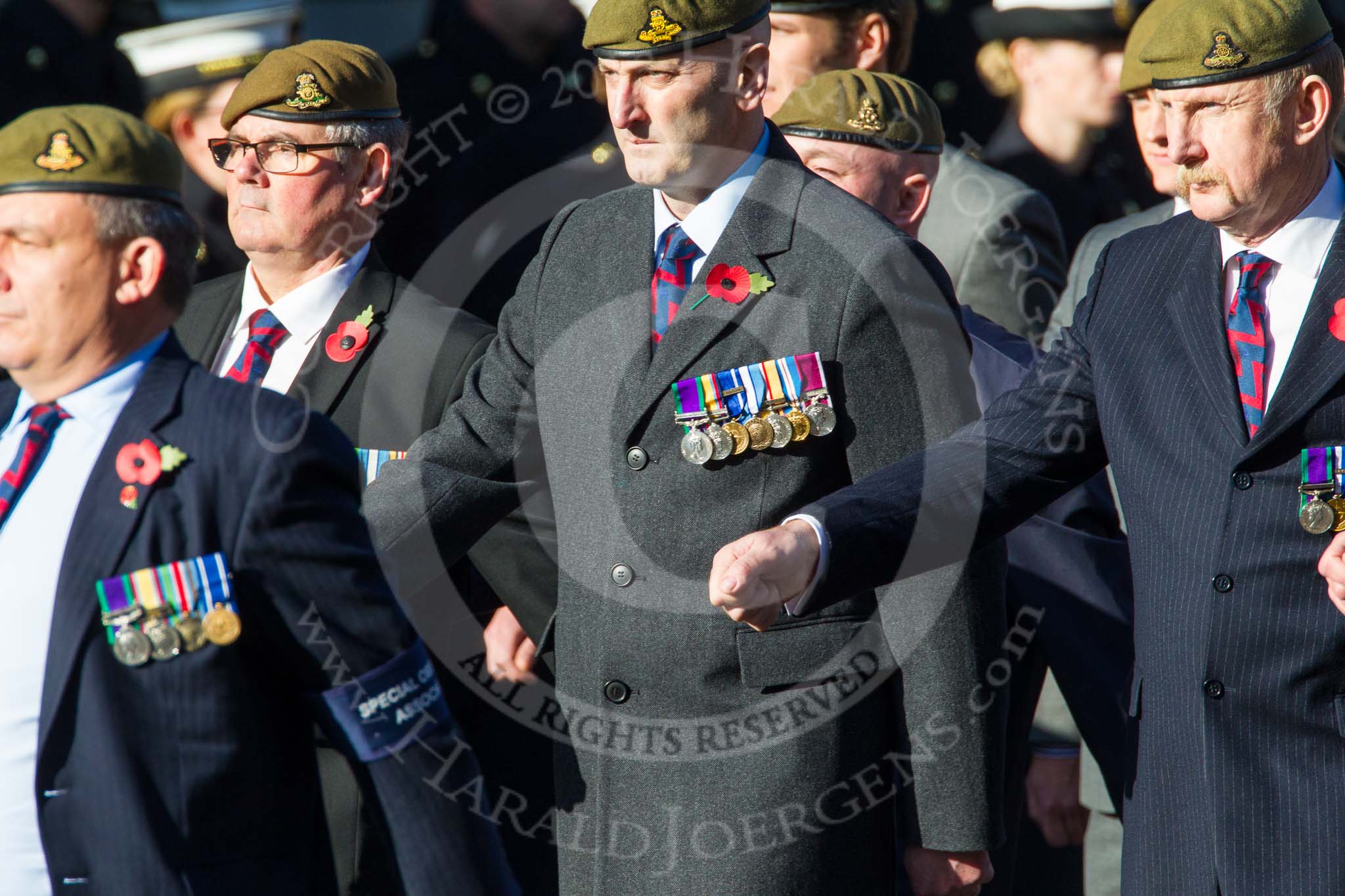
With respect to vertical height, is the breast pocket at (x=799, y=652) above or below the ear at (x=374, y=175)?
A: below

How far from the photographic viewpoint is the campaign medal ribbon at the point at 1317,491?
2.70 m

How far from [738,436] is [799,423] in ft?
0.33

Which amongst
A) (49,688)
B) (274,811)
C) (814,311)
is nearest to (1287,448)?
(814,311)

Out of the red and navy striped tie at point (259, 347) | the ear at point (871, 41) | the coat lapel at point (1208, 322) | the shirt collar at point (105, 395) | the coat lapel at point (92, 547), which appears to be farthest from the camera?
the ear at point (871, 41)

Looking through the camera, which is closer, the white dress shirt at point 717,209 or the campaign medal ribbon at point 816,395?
the campaign medal ribbon at point 816,395

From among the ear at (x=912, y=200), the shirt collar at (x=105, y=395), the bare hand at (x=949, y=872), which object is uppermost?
the shirt collar at (x=105, y=395)

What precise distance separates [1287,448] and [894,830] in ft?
3.21

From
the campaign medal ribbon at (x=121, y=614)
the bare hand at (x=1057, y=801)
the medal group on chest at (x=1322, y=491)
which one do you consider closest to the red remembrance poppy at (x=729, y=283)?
the medal group on chest at (x=1322, y=491)

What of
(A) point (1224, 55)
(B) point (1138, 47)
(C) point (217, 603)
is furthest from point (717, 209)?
(B) point (1138, 47)

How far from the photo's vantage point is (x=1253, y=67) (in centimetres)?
281

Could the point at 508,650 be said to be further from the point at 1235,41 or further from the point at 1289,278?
the point at 1235,41

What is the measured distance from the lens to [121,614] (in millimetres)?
2439

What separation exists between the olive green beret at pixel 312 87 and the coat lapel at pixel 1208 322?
1775mm

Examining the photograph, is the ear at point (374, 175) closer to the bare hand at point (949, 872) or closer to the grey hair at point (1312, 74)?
the bare hand at point (949, 872)
